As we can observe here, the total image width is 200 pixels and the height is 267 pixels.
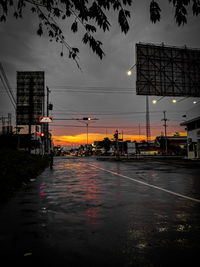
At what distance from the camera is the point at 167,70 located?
26.3 m

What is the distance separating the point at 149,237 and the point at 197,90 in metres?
26.4

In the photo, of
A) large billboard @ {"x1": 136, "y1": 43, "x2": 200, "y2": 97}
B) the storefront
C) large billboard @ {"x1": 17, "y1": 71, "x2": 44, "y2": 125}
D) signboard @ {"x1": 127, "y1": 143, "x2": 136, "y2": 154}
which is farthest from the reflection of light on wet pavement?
signboard @ {"x1": 127, "y1": 143, "x2": 136, "y2": 154}

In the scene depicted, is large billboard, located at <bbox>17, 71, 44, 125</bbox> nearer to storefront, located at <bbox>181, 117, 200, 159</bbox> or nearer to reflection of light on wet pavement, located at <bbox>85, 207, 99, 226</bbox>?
storefront, located at <bbox>181, 117, 200, 159</bbox>

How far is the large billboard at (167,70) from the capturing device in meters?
25.1

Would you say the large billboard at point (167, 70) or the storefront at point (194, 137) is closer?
the large billboard at point (167, 70)

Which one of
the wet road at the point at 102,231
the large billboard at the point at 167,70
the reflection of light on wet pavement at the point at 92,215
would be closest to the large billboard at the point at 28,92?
the large billboard at the point at 167,70

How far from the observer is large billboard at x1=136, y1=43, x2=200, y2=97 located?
988 inches

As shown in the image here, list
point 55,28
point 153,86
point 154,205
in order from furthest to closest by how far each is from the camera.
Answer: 1. point 153,86
2. point 154,205
3. point 55,28

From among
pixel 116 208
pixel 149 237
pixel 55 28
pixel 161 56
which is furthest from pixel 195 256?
pixel 161 56

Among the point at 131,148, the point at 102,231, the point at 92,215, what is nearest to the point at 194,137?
the point at 131,148

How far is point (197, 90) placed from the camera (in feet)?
89.4

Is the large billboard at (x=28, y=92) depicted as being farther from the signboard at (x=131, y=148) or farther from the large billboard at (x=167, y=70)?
the large billboard at (x=167, y=70)

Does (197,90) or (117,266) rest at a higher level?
(197,90)

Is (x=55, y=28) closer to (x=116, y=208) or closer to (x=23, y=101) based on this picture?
(x=116, y=208)
